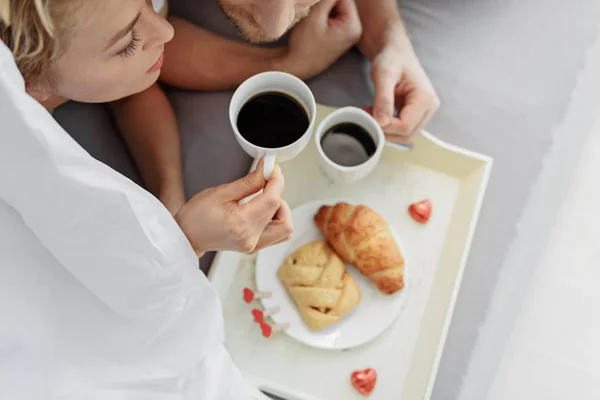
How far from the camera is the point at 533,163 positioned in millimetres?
1000

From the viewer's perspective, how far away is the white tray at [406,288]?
0.85 meters

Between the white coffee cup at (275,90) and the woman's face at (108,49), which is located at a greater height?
the woman's face at (108,49)

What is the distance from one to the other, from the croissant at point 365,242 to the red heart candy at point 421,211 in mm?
63

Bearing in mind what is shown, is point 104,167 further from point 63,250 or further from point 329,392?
point 329,392

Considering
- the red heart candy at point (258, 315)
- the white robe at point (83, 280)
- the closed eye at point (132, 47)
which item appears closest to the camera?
the white robe at point (83, 280)

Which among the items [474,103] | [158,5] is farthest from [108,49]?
[474,103]

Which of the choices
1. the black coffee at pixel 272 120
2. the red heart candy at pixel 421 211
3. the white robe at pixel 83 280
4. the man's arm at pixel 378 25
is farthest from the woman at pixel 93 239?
the man's arm at pixel 378 25

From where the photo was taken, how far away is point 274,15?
72 cm

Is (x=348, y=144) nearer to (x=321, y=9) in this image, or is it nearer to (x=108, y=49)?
(x=321, y=9)

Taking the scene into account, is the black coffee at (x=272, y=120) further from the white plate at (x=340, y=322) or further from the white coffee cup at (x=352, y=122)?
the white plate at (x=340, y=322)

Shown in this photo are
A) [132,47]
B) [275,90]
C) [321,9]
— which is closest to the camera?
[132,47]

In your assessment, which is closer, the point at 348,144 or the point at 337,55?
the point at 348,144

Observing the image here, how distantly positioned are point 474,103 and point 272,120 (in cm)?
46

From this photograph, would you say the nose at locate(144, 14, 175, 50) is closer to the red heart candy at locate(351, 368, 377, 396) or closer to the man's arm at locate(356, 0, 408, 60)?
the man's arm at locate(356, 0, 408, 60)
